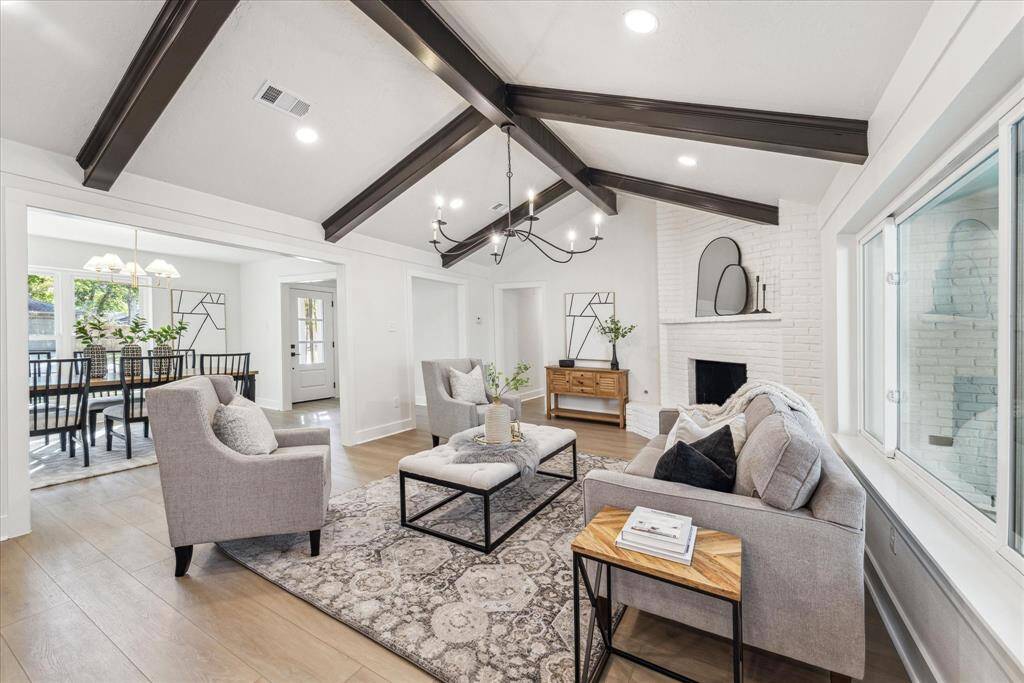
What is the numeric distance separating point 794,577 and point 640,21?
2.15m

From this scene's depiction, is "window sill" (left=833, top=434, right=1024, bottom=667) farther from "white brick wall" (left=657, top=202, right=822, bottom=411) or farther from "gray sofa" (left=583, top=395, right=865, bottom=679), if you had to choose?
"white brick wall" (left=657, top=202, right=822, bottom=411)

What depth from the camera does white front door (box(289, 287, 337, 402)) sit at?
7238mm

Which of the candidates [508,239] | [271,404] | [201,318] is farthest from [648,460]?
[201,318]

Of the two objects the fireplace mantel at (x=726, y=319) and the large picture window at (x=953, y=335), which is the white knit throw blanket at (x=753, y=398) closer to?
the large picture window at (x=953, y=335)

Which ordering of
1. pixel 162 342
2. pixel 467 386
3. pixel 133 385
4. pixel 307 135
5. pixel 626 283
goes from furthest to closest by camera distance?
1. pixel 626 283
2. pixel 162 342
3. pixel 467 386
4. pixel 133 385
5. pixel 307 135

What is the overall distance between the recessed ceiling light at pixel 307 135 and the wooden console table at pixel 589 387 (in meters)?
3.94

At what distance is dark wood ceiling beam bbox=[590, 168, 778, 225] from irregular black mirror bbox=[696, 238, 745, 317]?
0.74m

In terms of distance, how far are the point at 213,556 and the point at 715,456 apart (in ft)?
8.87

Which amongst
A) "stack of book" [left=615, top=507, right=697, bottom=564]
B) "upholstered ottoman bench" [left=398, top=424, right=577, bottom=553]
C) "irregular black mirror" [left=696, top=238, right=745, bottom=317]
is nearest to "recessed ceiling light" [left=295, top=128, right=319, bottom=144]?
"upholstered ottoman bench" [left=398, top=424, right=577, bottom=553]

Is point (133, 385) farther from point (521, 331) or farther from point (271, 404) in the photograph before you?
point (521, 331)

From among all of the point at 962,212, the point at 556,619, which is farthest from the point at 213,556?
the point at 962,212

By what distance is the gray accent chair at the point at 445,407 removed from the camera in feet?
14.2

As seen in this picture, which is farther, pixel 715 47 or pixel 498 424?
pixel 498 424

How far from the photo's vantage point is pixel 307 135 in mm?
3000
